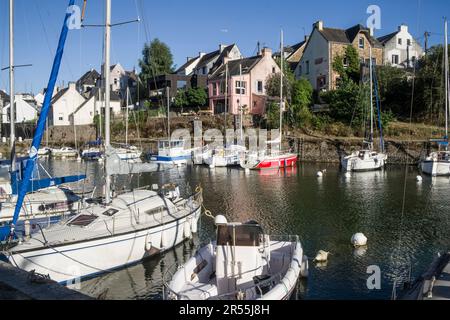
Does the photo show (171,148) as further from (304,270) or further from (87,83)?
(87,83)

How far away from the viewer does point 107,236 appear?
56.9ft

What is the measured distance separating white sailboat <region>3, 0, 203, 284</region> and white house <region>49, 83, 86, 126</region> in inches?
3114

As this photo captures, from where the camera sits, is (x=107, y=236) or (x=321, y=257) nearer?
(x=107, y=236)

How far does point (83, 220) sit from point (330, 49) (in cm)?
6075

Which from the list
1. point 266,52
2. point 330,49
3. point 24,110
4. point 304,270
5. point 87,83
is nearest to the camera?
point 304,270

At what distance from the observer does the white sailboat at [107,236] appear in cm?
1583

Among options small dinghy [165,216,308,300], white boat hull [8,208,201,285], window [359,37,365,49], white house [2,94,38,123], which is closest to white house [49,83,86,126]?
white house [2,94,38,123]

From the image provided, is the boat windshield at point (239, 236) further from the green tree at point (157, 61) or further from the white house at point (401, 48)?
the green tree at point (157, 61)

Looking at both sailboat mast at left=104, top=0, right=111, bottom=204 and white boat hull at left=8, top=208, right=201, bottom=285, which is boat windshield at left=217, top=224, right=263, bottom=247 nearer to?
white boat hull at left=8, top=208, right=201, bottom=285

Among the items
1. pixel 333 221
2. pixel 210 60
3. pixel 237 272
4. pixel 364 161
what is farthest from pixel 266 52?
pixel 237 272

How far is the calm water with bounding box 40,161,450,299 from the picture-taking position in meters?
17.0
